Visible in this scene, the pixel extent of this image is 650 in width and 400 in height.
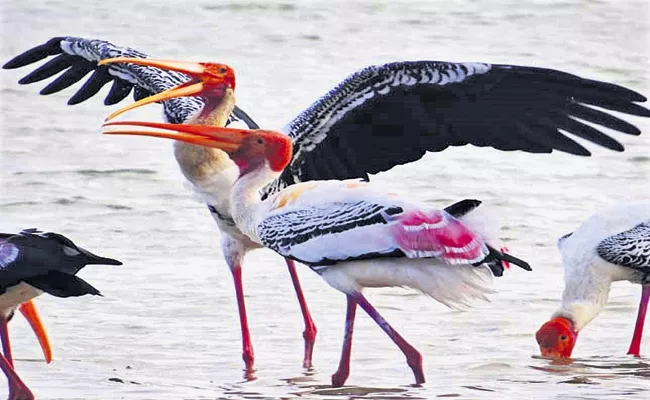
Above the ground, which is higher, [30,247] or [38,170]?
[30,247]

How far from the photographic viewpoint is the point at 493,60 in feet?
60.2

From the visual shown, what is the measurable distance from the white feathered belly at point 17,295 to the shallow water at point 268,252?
0.38m

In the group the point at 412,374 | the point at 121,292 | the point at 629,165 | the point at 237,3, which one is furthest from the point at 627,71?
the point at 412,374

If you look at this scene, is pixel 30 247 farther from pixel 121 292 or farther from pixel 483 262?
pixel 121 292

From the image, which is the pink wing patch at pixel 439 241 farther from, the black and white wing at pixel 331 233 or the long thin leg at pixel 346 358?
the long thin leg at pixel 346 358

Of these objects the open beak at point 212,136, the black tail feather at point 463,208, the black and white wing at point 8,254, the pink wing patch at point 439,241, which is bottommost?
the black and white wing at point 8,254

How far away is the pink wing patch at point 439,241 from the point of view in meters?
8.24

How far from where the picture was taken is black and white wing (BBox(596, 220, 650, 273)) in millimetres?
9922

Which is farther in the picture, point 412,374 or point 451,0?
point 451,0

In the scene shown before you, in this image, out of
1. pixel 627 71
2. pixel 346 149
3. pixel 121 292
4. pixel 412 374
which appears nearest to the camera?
pixel 412 374

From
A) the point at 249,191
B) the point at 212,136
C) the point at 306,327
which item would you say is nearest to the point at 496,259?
the point at 249,191

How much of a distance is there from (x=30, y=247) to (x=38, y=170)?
6583mm

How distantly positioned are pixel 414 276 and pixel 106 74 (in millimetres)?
3764

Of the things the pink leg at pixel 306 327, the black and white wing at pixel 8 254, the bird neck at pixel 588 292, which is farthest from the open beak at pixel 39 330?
the bird neck at pixel 588 292
